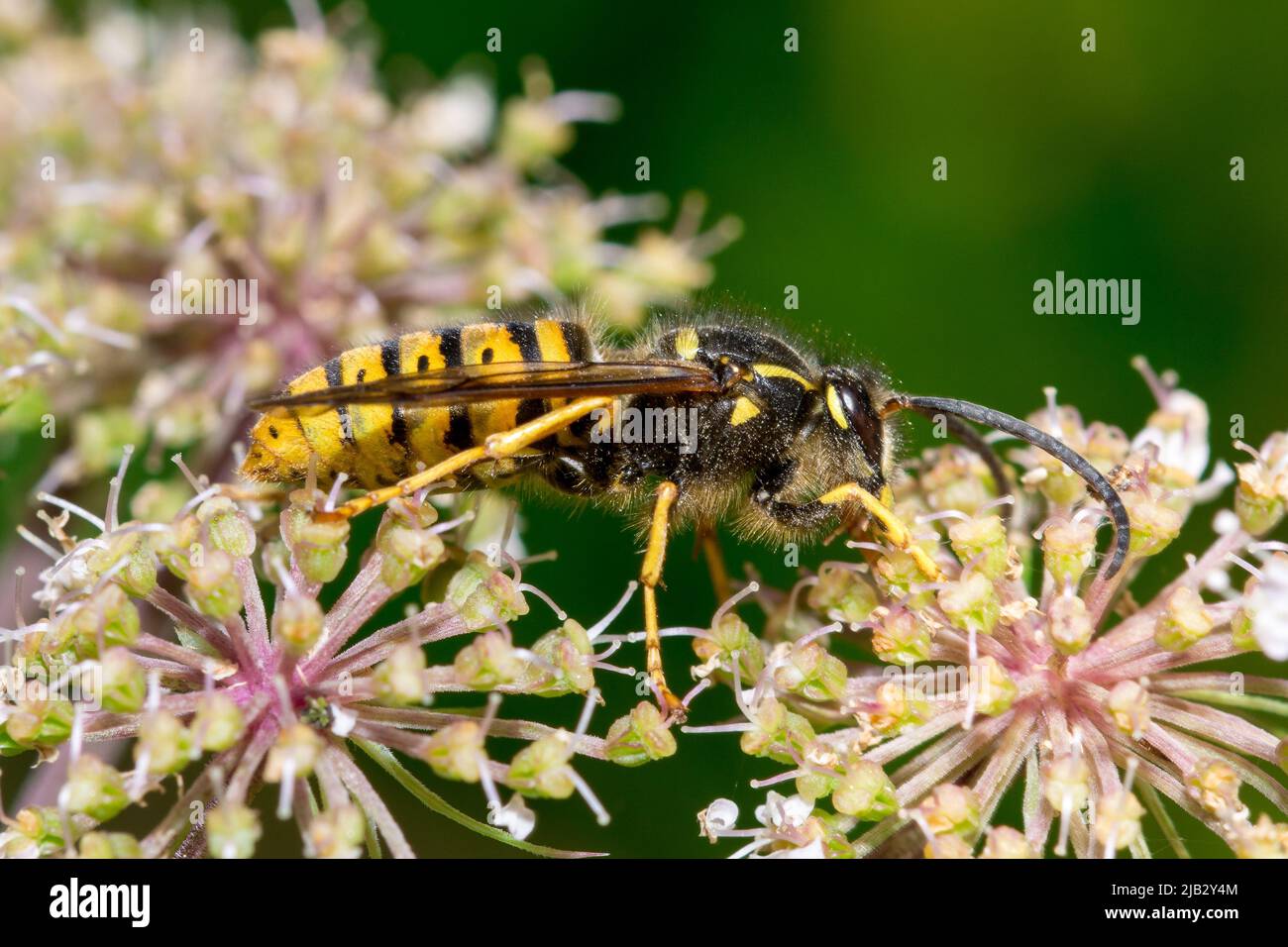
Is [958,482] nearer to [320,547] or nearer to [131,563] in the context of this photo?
[320,547]

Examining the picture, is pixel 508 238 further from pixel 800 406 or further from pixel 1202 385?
pixel 1202 385

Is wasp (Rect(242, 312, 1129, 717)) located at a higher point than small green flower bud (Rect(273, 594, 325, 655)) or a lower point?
higher

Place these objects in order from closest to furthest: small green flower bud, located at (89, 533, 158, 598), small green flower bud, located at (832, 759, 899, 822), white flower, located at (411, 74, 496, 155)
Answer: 1. small green flower bud, located at (832, 759, 899, 822)
2. small green flower bud, located at (89, 533, 158, 598)
3. white flower, located at (411, 74, 496, 155)

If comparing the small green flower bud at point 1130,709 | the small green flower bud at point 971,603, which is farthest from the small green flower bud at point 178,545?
the small green flower bud at point 1130,709

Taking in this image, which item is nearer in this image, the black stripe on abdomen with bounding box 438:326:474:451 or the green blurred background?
the black stripe on abdomen with bounding box 438:326:474:451

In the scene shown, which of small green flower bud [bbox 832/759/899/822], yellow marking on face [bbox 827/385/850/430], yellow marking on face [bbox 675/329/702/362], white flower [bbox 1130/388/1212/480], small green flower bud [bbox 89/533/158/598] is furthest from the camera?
white flower [bbox 1130/388/1212/480]

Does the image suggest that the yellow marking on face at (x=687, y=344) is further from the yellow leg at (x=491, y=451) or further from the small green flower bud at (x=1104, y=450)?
the small green flower bud at (x=1104, y=450)

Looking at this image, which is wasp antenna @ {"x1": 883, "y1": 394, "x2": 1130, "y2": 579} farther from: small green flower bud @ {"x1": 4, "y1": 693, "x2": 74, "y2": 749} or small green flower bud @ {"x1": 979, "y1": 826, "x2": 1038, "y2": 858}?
small green flower bud @ {"x1": 4, "y1": 693, "x2": 74, "y2": 749}

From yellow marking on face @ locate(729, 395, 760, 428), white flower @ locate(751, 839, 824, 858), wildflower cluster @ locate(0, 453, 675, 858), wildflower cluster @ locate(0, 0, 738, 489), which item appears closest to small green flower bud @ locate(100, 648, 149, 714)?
wildflower cluster @ locate(0, 453, 675, 858)
